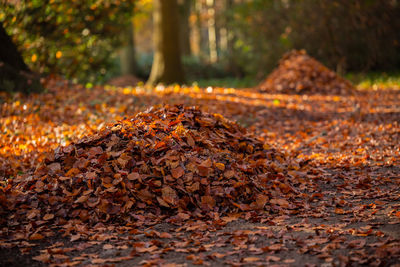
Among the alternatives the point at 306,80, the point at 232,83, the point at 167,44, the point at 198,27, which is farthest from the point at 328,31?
the point at 198,27

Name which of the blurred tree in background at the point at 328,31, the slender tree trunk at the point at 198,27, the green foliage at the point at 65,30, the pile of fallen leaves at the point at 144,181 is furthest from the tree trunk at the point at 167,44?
the pile of fallen leaves at the point at 144,181

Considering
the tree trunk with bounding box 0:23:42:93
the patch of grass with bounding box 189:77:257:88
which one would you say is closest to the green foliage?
the tree trunk with bounding box 0:23:42:93

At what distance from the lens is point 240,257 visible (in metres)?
3.11

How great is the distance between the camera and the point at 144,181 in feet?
13.4

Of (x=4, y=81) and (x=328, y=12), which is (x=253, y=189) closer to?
(x=4, y=81)

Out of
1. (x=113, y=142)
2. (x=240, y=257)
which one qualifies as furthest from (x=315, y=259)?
(x=113, y=142)

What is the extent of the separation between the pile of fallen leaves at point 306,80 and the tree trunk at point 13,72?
554cm

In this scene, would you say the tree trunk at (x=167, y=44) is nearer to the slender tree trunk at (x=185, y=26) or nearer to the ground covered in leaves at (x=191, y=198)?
the ground covered in leaves at (x=191, y=198)

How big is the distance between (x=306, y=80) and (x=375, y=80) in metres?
3.08

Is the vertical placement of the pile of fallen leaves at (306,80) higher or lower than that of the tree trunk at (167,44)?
lower

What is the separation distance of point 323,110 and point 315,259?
20.0 feet

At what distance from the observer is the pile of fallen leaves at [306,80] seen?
1041 centimetres

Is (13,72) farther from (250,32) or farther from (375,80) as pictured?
(375,80)

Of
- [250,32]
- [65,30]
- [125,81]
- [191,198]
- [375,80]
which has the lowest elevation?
[191,198]
